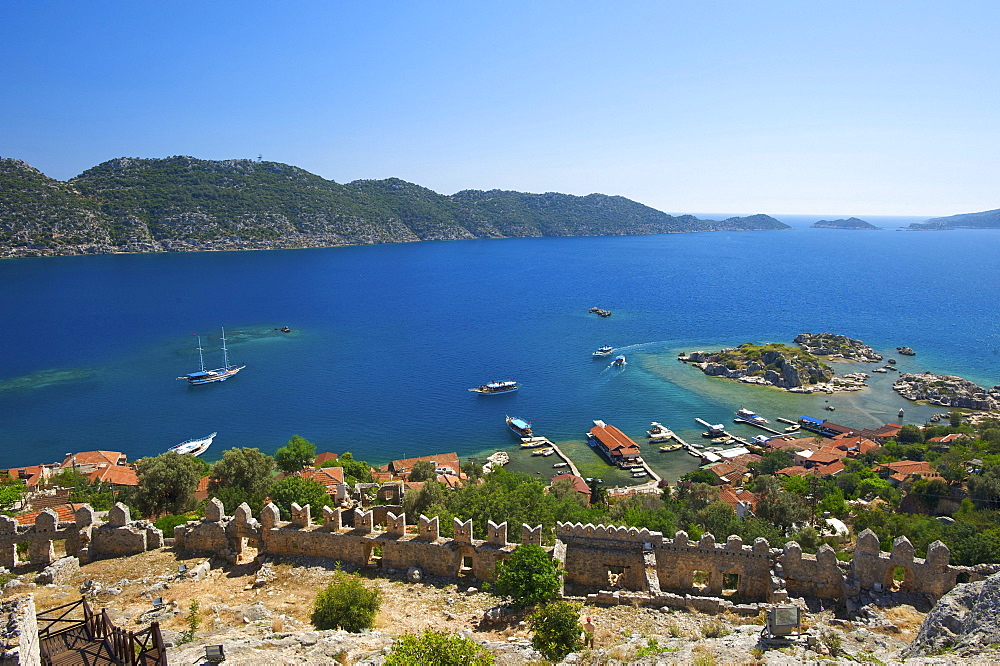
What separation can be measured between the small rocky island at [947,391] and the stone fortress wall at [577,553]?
5330cm

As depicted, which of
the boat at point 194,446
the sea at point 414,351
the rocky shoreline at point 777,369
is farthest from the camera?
the rocky shoreline at point 777,369

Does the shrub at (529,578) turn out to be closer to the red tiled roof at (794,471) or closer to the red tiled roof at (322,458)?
the red tiled roof at (322,458)

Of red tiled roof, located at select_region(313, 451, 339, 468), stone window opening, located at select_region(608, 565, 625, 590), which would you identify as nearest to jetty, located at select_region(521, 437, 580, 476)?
red tiled roof, located at select_region(313, 451, 339, 468)

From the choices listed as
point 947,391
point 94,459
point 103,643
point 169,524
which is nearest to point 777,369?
point 947,391

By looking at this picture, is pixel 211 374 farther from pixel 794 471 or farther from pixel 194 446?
pixel 794 471

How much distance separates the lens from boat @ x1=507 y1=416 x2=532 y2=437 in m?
53.9

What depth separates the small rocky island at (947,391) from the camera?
59.7m

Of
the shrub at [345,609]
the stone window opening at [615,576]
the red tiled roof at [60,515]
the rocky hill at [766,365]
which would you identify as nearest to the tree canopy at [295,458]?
the red tiled roof at [60,515]

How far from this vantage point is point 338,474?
120 feet

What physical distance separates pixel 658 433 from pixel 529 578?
38974 millimetres

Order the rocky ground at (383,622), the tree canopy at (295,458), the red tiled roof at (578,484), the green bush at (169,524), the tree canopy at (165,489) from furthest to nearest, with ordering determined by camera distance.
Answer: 1. the tree canopy at (295,458)
2. the red tiled roof at (578,484)
3. the tree canopy at (165,489)
4. the green bush at (169,524)
5. the rocky ground at (383,622)

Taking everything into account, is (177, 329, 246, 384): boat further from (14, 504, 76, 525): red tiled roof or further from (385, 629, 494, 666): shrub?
(385, 629, 494, 666): shrub

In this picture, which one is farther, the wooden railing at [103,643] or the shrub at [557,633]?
the shrub at [557,633]

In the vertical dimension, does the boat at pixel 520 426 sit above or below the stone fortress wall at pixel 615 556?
below
